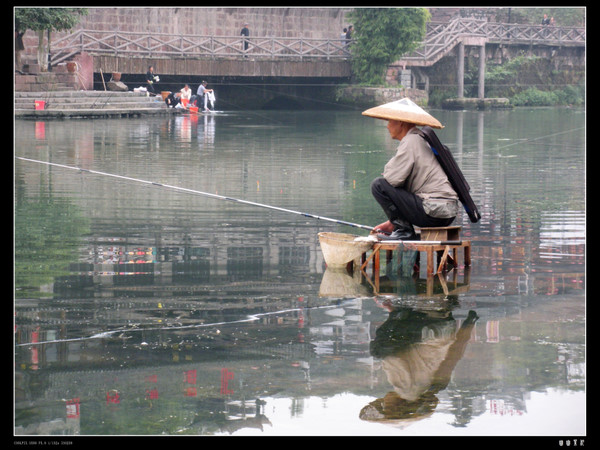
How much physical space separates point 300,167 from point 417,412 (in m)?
10.6

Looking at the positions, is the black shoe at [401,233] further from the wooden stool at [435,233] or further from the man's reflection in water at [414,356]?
the man's reflection in water at [414,356]

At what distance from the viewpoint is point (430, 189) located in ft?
23.2

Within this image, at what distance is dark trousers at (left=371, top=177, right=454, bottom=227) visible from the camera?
708 centimetres

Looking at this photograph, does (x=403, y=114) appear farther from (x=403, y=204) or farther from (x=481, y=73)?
(x=481, y=73)

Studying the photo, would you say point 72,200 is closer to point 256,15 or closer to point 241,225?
point 241,225

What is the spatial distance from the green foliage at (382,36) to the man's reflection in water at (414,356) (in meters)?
33.5

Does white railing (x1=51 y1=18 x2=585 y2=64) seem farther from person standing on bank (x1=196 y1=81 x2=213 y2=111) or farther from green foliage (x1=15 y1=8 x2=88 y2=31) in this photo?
green foliage (x1=15 y1=8 x2=88 y2=31)

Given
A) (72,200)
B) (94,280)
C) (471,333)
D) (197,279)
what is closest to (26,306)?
(94,280)

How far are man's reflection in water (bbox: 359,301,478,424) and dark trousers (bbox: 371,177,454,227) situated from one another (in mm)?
973

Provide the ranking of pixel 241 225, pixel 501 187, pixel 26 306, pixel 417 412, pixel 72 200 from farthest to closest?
pixel 501 187, pixel 72 200, pixel 241 225, pixel 26 306, pixel 417 412

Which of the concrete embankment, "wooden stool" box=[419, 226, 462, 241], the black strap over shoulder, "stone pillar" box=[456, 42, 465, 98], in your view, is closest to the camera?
the black strap over shoulder

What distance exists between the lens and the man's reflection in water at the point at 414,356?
14.2 feet

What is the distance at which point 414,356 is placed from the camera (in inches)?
201

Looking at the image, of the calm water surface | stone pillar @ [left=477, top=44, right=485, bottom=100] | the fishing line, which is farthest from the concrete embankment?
the fishing line
